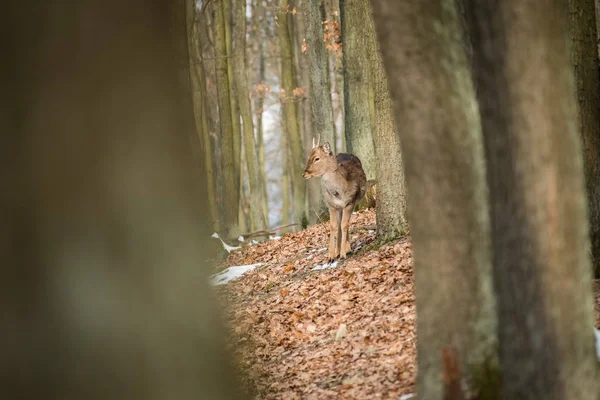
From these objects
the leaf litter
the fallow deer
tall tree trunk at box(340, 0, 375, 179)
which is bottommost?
the leaf litter

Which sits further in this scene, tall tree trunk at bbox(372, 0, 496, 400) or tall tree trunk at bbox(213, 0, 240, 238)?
tall tree trunk at bbox(213, 0, 240, 238)

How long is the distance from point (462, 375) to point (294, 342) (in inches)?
169

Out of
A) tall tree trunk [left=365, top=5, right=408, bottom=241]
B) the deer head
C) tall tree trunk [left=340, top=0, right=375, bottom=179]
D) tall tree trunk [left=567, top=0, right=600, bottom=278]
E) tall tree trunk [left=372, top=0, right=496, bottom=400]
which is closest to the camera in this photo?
tall tree trunk [left=372, top=0, right=496, bottom=400]

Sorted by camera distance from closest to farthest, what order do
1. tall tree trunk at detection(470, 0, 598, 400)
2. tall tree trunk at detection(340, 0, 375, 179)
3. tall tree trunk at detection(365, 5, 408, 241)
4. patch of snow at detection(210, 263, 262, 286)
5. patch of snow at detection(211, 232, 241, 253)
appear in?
tall tree trunk at detection(470, 0, 598, 400), tall tree trunk at detection(365, 5, 408, 241), patch of snow at detection(210, 263, 262, 286), tall tree trunk at detection(340, 0, 375, 179), patch of snow at detection(211, 232, 241, 253)

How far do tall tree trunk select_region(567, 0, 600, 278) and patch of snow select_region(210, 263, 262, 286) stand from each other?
7.77 metres

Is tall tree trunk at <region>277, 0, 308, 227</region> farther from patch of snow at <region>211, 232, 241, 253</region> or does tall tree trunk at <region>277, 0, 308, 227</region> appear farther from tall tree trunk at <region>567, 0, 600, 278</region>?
tall tree trunk at <region>567, 0, 600, 278</region>

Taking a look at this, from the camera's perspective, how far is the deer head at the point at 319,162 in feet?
40.9

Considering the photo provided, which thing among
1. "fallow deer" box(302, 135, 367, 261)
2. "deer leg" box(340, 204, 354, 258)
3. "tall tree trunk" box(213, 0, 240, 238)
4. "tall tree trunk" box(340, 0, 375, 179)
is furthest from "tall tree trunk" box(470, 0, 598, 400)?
"tall tree trunk" box(213, 0, 240, 238)

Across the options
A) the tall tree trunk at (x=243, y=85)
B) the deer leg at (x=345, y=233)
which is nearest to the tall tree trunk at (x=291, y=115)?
the tall tree trunk at (x=243, y=85)

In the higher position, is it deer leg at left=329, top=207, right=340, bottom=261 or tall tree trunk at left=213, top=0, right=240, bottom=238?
tall tree trunk at left=213, top=0, right=240, bottom=238

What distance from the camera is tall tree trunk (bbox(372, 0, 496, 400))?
16.5 ft

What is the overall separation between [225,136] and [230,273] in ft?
23.8

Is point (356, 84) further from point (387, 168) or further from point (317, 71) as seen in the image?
point (387, 168)

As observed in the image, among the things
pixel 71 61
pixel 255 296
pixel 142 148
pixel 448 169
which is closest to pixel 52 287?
pixel 142 148
